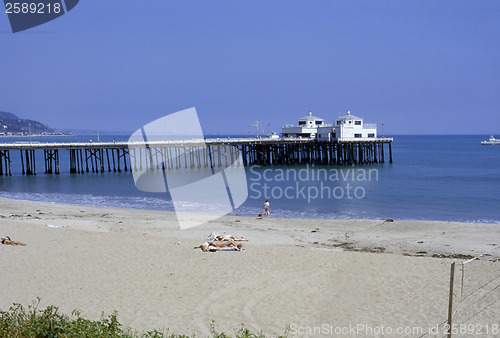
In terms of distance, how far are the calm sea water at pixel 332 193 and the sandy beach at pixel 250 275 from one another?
279 inches

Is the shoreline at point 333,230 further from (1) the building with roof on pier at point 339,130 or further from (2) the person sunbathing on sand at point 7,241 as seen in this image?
(1) the building with roof on pier at point 339,130

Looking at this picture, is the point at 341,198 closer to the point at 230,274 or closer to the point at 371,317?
the point at 230,274

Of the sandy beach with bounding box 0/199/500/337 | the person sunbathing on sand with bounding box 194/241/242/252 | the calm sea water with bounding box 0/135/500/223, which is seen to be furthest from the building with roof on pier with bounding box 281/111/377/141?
the person sunbathing on sand with bounding box 194/241/242/252

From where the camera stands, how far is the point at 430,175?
50188 millimetres

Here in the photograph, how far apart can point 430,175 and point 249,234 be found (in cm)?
3632

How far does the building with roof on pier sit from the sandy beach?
3481 cm

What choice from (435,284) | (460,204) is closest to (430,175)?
(460,204)

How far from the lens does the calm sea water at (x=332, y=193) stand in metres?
27.2

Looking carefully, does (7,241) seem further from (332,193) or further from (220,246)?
(332,193)

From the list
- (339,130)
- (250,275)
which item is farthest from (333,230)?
(339,130)

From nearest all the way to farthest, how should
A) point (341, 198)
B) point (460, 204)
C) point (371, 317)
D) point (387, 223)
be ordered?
1. point (371, 317)
2. point (387, 223)
3. point (460, 204)
4. point (341, 198)

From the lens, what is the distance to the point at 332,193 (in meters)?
34.9

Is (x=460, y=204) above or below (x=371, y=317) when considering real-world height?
below

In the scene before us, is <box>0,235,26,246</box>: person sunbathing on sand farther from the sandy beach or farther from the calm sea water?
the calm sea water
